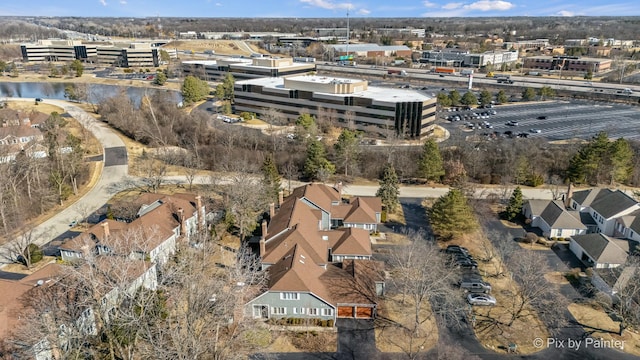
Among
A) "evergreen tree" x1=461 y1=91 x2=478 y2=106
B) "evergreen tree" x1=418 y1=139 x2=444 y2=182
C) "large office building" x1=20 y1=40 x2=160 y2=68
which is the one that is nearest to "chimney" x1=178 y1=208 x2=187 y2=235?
"evergreen tree" x1=418 y1=139 x2=444 y2=182

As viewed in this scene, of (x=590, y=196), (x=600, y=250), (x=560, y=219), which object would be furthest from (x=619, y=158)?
(x=600, y=250)

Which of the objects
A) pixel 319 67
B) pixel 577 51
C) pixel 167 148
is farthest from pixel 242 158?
pixel 577 51

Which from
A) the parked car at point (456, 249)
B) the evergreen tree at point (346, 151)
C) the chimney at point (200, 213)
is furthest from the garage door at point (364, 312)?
the evergreen tree at point (346, 151)

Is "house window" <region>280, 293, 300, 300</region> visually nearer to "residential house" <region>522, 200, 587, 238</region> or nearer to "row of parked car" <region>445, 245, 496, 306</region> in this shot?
"row of parked car" <region>445, 245, 496, 306</region>

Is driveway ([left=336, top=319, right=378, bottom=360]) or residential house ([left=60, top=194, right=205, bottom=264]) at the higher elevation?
residential house ([left=60, top=194, right=205, bottom=264])

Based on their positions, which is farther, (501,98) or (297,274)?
(501,98)

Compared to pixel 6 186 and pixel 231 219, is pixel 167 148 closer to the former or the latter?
pixel 6 186

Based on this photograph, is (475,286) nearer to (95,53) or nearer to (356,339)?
(356,339)

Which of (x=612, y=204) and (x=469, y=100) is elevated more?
(x=469, y=100)

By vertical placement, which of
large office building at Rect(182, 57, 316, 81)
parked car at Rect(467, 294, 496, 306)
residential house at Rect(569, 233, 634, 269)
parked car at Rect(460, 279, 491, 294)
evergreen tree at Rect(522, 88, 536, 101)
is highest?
large office building at Rect(182, 57, 316, 81)
